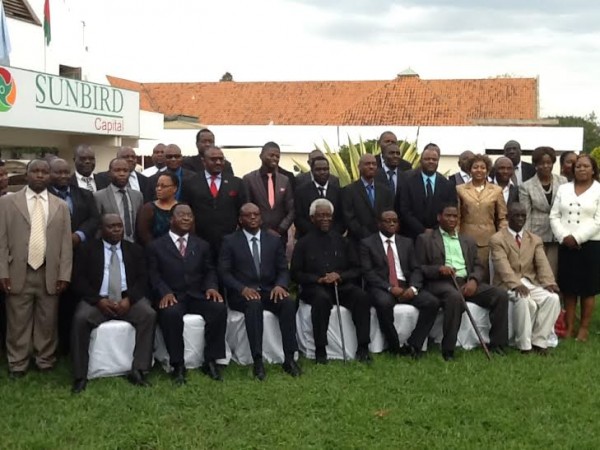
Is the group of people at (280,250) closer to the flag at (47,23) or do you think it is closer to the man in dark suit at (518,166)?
the man in dark suit at (518,166)

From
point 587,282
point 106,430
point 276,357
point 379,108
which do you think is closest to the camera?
point 106,430

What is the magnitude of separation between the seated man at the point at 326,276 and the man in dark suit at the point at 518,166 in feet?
8.25

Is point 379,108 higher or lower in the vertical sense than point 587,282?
higher

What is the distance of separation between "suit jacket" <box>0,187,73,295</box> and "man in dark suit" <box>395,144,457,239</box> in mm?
3244

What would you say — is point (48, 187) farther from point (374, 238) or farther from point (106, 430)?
point (374, 238)

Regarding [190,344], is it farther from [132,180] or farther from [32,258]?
[132,180]

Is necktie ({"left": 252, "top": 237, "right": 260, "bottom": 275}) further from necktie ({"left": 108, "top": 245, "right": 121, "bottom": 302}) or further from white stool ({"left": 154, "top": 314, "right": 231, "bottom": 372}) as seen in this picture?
necktie ({"left": 108, "top": 245, "right": 121, "bottom": 302})

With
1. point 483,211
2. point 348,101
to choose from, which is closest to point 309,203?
point 483,211

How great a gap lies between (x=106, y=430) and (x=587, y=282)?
4.81 meters

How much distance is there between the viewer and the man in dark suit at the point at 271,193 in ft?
23.8

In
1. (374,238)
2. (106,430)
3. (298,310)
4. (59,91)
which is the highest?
(59,91)

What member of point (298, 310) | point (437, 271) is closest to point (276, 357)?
point (298, 310)

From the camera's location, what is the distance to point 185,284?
20.8ft

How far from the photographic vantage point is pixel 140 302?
20.2 feet
